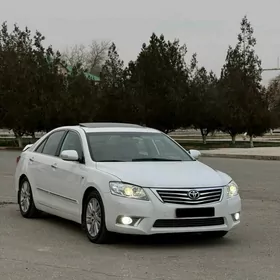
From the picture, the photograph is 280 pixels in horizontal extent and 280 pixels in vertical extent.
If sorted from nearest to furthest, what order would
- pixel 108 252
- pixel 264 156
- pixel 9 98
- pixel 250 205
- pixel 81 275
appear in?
pixel 81 275, pixel 108 252, pixel 250 205, pixel 264 156, pixel 9 98

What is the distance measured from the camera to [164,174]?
749cm

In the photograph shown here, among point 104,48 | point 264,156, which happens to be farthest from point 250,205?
point 104,48

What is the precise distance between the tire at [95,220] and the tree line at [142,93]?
95.3 ft

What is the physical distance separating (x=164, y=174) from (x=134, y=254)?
106cm

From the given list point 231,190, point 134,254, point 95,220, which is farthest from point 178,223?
point 95,220

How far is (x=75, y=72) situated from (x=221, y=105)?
32.0 feet

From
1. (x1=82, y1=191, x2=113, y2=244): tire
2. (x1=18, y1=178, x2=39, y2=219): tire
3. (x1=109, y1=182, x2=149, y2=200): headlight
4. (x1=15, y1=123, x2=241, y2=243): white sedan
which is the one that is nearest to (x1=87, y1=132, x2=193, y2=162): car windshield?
(x1=15, y1=123, x2=241, y2=243): white sedan

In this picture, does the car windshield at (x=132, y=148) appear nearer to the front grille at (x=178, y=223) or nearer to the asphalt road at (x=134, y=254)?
the asphalt road at (x=134, y=254)

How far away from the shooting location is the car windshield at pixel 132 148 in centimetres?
835

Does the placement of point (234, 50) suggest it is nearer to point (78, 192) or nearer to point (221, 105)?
point (221, 105)

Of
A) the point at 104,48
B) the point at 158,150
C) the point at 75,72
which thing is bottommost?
the point at 158,150

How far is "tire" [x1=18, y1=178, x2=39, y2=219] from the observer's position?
9.78 meters

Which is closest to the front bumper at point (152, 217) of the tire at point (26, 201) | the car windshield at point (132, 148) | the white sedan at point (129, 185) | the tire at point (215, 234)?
the white sedan at point (129, 185)

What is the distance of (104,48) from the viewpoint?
10012 centimetres
